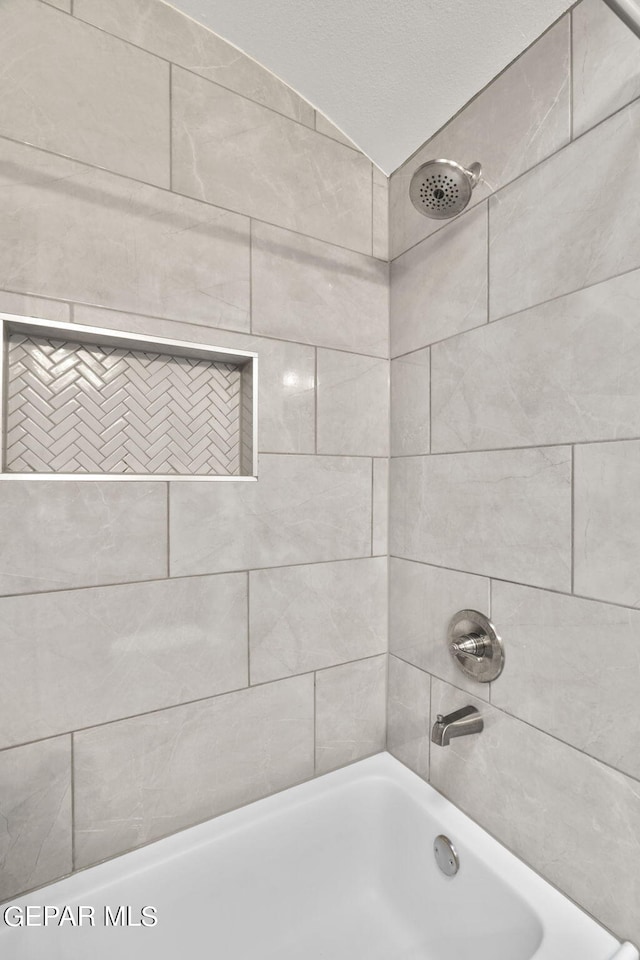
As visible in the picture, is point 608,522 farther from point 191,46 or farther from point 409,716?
point 191,46

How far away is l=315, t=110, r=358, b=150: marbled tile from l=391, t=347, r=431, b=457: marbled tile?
0.68m

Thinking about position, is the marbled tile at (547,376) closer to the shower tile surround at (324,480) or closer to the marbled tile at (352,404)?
the shower tile surround at (324,480)

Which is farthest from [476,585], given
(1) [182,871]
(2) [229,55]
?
(2) [229,55]

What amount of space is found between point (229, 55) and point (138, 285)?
71 centimetres

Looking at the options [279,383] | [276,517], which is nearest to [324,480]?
[276,517]

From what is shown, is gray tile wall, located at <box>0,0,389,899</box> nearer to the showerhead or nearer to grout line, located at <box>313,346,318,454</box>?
grout line, located at <box>313,346,318,454</box>

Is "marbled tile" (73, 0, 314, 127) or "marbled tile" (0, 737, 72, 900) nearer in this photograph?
"marbled tile" (0, 737, 72, 900)

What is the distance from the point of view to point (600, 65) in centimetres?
93

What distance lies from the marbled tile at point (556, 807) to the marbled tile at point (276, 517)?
0.54 metres

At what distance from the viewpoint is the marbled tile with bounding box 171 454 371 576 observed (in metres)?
1.17

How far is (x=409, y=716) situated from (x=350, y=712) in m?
0.18

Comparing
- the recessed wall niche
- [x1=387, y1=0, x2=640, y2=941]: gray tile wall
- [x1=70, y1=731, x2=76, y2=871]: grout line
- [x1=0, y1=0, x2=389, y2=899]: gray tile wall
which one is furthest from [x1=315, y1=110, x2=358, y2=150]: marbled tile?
[x1=70, y1=731, x2=76, y2=871]: grout line

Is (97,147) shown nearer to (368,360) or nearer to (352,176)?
(352,176)

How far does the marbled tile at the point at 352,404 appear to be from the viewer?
1368mm
